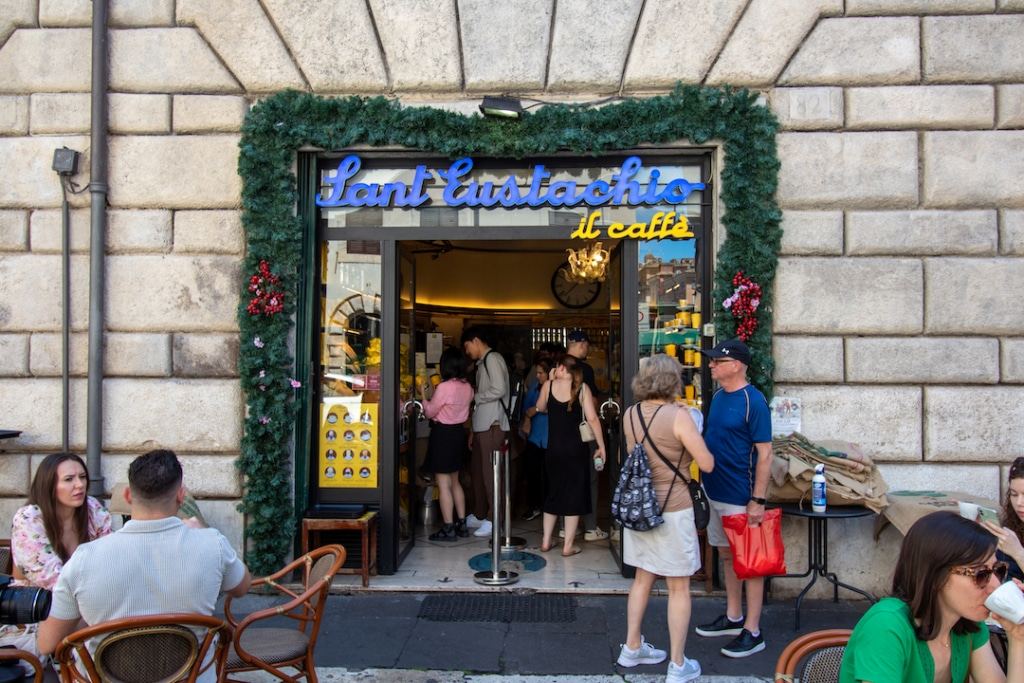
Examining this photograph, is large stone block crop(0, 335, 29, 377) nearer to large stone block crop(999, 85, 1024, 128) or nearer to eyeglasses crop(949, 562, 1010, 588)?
eyeglasses crop(949, 562, 1010, 588)

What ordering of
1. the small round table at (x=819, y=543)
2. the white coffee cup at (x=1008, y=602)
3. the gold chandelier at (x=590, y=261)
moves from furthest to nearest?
the gold chandelier at (x=590, y=261), the small round table at (x=819, y=543), the white coffee cup at (x=1008, y=602)

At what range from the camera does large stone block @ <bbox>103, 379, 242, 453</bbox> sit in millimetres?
5867

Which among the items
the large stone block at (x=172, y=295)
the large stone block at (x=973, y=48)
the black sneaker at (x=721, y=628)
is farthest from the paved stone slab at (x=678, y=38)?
the black sneaker at (x=721, y=628)

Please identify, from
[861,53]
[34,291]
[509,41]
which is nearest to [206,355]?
[34,291]

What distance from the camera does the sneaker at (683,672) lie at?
414 cm

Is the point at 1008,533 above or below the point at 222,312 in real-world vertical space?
below

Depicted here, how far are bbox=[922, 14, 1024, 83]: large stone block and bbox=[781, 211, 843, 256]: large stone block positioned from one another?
1.29 m

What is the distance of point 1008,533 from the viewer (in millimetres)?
3002

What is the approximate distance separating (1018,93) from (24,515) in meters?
6.84

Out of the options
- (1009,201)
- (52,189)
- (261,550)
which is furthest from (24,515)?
(1009,201)

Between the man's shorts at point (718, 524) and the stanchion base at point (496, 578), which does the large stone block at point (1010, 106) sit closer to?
the man's shorts at point (718, 524)

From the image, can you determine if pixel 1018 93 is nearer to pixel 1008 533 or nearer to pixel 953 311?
pixel 953 311

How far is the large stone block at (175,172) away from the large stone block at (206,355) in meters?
1.01

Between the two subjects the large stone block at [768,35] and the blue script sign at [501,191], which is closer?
the large stone block at [768,35]
